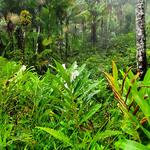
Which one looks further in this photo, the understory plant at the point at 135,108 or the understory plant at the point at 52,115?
the understory plant at the point at 52,115

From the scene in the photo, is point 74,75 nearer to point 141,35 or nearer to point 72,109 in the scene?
point 72,109

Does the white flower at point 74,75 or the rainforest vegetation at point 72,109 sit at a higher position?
the white flower at point 74,75

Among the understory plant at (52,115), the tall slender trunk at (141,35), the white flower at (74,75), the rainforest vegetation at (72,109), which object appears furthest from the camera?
the tall slender trunk at (141,35)

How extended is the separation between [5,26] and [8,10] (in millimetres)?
3647

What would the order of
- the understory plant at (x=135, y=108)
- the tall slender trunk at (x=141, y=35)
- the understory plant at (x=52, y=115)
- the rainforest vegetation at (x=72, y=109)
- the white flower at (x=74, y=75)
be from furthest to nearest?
the tall slender trunk at (x=141, y=35) < the white flower at (x=74, y=75) < the understory plant at (x=52, y=115) < the rainforest vegetation at (x=72, y=109) < the understory plant at (x=135, y=108)

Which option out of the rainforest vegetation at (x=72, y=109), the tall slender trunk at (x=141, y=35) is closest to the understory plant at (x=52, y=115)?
the rainforest vegetation at (x=72, y=109)

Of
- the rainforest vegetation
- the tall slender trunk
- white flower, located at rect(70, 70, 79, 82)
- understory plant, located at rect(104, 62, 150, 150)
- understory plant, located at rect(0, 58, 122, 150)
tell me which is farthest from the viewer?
the tall slender trunk

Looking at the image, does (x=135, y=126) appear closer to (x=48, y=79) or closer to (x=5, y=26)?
(x=48, y=79)

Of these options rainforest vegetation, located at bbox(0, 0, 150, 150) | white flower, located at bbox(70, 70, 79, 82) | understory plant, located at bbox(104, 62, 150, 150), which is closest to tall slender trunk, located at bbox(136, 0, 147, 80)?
rainforest vegetation, located at bbox(0, 0, 150, 150)

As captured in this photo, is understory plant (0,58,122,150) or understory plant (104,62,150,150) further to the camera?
understory plant (0,58,122,150)

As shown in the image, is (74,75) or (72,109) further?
(74,75)

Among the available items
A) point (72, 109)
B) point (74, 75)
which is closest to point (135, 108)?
point (72, 109)

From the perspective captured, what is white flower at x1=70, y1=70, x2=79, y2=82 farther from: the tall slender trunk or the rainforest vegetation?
the tall slender trunk

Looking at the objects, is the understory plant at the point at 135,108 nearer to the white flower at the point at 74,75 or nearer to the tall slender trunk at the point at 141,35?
the white flower at the point at 74,75
